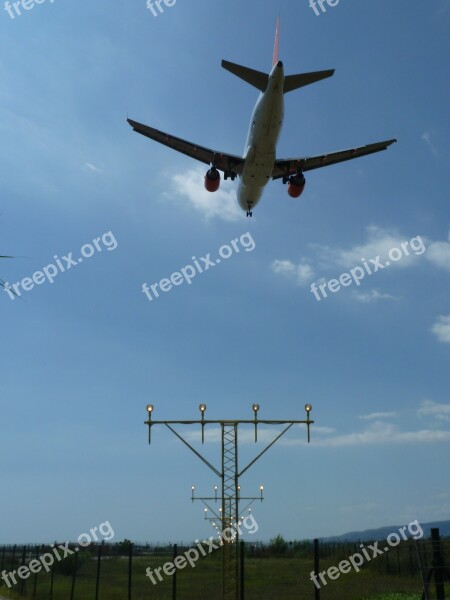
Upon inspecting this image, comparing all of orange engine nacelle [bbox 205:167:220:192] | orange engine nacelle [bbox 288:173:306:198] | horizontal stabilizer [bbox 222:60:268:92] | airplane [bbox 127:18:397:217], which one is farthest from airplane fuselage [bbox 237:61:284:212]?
orange engine nacelle [bbox 288:173:306:198]

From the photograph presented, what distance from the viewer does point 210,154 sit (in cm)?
3331

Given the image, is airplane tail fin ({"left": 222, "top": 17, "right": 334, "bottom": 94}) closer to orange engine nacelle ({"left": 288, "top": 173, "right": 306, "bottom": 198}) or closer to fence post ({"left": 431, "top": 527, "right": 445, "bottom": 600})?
orange engine nacelle ({"left": 288, "top": 173, "right": 306, "bottom": 198})

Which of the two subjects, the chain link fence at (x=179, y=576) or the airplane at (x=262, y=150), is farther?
the airplane at (x=262, y=150)

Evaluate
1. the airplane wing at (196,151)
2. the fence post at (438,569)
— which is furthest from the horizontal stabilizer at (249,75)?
the fence post at (438,569)

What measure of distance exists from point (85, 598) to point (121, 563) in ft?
5.52

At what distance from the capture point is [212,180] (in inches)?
1312

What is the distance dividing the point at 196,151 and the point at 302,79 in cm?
702

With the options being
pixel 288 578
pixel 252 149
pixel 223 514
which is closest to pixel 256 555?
pixel 288 578

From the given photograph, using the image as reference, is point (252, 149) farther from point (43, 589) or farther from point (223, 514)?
point (43, 589)

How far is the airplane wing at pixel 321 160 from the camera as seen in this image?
3350 centimetres

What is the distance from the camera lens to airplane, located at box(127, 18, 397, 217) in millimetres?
26297

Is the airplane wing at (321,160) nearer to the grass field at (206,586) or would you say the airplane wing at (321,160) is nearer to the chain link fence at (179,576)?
the chain link fence at (179,576)

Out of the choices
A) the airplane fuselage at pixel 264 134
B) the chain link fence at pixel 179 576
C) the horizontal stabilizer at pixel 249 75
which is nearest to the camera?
the chain link fence at pixel 179 576

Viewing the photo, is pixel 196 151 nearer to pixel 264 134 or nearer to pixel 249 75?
pixel 249 75
